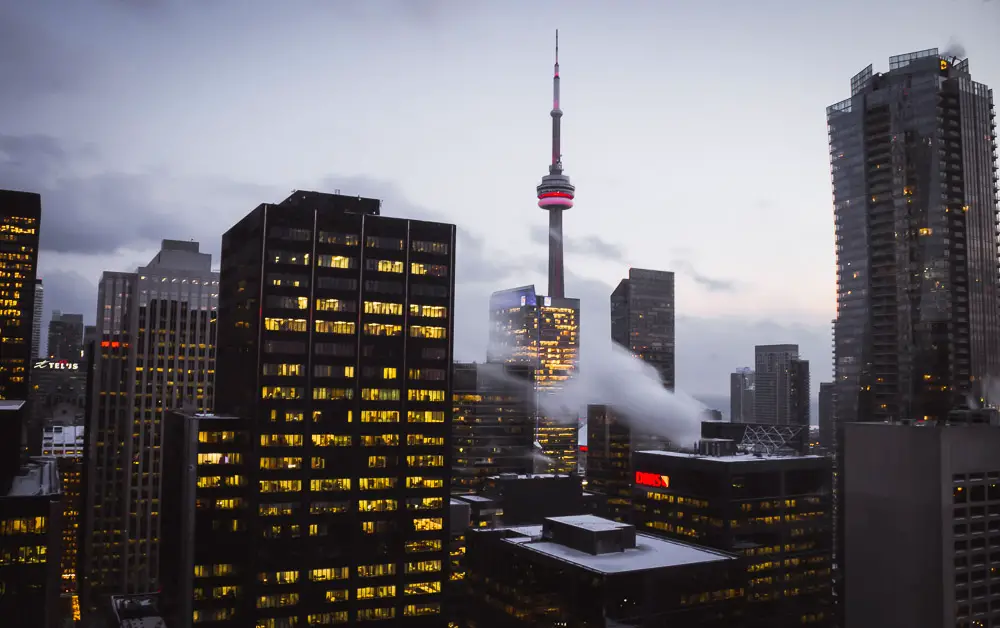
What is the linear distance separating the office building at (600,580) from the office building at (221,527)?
1494 inches

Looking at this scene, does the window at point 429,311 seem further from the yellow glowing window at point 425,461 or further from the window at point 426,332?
the yellow glowing window at point 425,461

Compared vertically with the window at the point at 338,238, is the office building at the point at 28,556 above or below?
below

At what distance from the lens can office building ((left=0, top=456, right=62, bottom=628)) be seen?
343 ft

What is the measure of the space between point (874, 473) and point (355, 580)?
100912mm

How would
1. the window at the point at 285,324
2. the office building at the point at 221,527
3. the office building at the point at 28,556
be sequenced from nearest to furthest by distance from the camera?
1. the office building at the point at 28,556
2. the office building at the point at 221,527
3. the window at the point at 285,324

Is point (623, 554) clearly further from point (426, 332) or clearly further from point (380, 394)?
point (426, 332)

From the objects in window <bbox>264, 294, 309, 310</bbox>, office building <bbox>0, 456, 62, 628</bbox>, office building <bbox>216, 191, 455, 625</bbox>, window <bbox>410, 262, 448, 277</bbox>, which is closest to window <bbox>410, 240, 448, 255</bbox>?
office building <bbox>216, 191, 455, 625</bbox>

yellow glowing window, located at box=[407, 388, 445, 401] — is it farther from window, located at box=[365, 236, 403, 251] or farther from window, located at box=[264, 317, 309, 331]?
window, located at box=[365, 236, 403, 251]

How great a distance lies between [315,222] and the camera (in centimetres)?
15700

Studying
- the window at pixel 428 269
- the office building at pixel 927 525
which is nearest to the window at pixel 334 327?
the window at pixel 428 269

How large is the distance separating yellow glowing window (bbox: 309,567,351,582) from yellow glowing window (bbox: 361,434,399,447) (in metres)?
24.7

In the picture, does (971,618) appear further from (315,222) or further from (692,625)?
(315,222)

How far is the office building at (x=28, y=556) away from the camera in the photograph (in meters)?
105

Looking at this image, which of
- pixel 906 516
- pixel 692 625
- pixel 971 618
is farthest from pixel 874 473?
pixel 692 625
